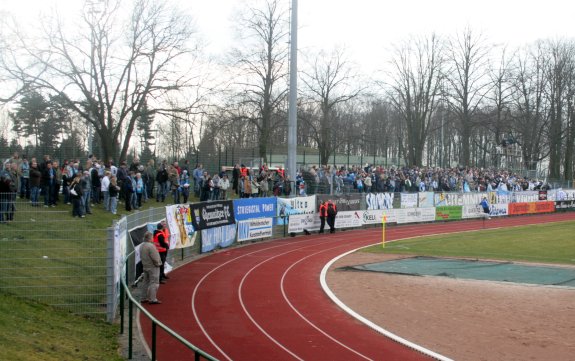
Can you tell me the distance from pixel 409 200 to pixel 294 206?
11527mm

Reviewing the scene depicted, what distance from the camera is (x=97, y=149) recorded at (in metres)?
31.8

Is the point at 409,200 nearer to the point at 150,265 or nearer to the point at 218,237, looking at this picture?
the point at 218,237

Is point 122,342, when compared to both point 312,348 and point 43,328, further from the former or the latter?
point 312,348

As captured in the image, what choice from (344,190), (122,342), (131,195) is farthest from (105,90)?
(122,342)

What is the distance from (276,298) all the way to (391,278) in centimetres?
478

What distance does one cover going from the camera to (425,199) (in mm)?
40625

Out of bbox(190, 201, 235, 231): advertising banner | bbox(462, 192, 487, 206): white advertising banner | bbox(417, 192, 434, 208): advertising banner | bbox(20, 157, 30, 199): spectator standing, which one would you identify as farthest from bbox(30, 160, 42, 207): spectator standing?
bbox(462, 192, 487, 206): white advertising banner

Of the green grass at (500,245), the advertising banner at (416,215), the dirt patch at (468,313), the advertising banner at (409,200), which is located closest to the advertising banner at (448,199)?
the advertising banner at (416,215)

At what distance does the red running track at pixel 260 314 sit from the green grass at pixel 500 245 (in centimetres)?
510

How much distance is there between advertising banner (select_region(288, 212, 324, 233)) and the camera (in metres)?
30.9

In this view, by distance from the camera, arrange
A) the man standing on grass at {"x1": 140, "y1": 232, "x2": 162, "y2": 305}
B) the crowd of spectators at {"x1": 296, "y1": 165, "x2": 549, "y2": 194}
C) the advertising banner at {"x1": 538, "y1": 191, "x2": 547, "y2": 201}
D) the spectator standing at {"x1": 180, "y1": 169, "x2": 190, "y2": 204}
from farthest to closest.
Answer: the advertising banner at {"x1": 538, "y1": 191, "x2": 547, "y2": 201}
the crowd of spectators at {"x1": 296, "y1": 165, "x2": 549, "y2": 194}
the spectator standing at {"x1": 180, "y1": 169, "x2": 190, "y2": 204}
the man standing on grass at {"x1": 140, "y1": 232, "x2": 162, "y2": 305}

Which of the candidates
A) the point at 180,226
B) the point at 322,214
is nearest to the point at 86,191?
the point at 180,226

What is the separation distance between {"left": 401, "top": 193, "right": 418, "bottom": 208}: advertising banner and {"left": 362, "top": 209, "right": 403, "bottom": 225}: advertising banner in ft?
2.16

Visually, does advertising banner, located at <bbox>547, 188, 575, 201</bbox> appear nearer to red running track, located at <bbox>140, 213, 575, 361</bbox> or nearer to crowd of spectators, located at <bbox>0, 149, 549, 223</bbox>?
crowd of spectators, located at <bbox>0, 149, 549, 223</bbox>
